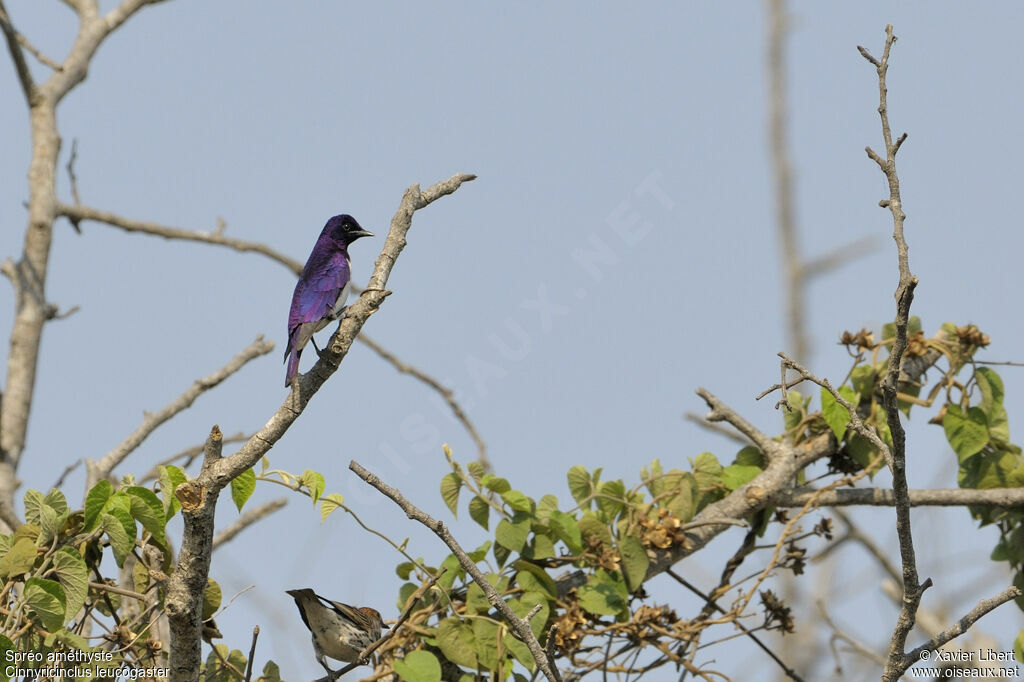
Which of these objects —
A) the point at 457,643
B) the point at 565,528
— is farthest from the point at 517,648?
the point at 565,528

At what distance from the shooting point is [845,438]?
4570mm

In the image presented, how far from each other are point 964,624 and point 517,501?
1.57m

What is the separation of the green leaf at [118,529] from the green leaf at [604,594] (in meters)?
1.54

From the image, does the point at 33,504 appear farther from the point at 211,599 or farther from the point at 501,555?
the point at 501,555

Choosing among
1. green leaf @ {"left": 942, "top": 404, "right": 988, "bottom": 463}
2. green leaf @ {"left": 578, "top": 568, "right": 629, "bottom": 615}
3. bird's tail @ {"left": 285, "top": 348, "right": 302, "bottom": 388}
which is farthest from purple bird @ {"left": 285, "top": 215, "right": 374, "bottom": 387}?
green leaf @ {"left": 942, "top": 404, "right": 988, "bottom": 463}

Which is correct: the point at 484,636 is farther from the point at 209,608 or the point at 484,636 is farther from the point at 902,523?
the point at 902,523

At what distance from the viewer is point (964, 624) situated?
10.1ft

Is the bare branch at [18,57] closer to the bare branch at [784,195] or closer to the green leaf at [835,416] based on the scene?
the bare branch at [784,195]

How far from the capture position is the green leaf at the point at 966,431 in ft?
14.7

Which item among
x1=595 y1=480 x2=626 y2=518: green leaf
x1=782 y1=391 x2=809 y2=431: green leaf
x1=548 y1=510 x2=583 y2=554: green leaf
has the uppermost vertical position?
x1=782 y1=391 x2=809 y2=431: green leaf

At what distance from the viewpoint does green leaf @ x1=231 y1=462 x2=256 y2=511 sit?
3600 mm

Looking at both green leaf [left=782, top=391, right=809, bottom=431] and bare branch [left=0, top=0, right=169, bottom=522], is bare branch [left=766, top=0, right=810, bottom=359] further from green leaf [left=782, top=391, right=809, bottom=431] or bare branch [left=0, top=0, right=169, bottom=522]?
bare branch [left=0, top=0, right=169, bottom=522]

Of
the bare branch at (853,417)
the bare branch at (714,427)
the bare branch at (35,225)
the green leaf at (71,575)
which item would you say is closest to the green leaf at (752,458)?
the bare branch at (714,427)

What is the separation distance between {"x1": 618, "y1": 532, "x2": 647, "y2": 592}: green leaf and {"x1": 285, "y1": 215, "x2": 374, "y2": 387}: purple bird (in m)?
1.31
